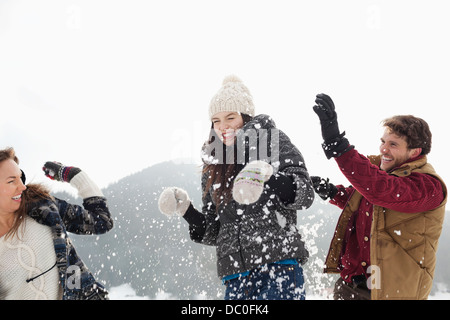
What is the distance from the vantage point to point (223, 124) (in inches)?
127

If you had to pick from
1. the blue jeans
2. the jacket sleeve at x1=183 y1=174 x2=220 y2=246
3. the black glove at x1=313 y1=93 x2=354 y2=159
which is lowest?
the blue jeans

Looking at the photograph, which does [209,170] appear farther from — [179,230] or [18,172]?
[179,230]

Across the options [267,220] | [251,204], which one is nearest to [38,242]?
[251,204]

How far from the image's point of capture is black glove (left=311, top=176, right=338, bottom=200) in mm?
3773

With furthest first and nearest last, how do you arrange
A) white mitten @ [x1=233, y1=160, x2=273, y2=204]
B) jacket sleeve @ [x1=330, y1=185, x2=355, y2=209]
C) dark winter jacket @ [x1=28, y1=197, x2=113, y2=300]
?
jacket sleeve @ [x1=330, y1=185, x2=355, y2=209], dark winter jacket @ [x1=28, y1=197, x2=113, y2=300], white mitten @ [x1=233, y1=160, x2=273, y2=204]

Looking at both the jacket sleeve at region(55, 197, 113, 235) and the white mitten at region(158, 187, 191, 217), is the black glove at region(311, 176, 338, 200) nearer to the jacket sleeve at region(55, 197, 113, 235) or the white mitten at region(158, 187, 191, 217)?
the white mitten at region(158, 187, 191, 217)

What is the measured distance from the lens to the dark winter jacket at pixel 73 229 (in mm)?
2816

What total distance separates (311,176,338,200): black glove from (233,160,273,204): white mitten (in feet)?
5.00

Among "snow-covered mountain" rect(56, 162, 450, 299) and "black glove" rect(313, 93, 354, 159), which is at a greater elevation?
"black glove" rect(313, 93, 354, 159)

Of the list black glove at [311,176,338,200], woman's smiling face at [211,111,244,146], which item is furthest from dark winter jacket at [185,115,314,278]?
black glove at [311,176,338,200]
